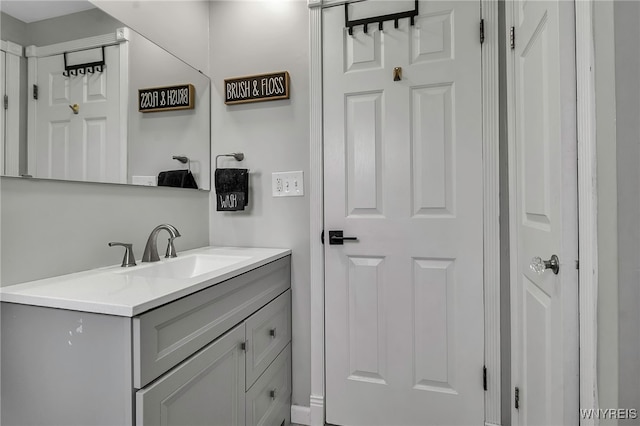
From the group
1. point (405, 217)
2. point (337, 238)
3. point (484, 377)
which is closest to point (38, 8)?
point (337, 238)

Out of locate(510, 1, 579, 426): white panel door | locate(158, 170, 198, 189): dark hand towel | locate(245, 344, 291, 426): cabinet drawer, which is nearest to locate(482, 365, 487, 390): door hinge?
locate(510, 1, 579, 426): white panel door

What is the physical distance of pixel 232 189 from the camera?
69.5 inches

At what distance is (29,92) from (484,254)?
1.84m

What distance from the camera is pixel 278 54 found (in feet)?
5.82

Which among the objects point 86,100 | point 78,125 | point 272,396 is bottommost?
point 272,396

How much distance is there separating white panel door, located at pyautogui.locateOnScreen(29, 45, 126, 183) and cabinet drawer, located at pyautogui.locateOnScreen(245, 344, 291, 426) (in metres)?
1.07

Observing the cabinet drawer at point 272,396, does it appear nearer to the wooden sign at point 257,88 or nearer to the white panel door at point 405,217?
the white panel door at point 405,217

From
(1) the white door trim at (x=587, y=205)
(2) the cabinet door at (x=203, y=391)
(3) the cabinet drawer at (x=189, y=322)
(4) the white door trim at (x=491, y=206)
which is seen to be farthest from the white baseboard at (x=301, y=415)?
(1) the white door trim at (x=587, y=205)

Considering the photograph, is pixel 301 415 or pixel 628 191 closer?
pixel 628 191

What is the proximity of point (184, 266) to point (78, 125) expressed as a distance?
2.30ft

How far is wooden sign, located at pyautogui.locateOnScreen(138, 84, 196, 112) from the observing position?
1.49 meters

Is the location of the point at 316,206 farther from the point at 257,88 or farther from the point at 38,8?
the point at 38,8

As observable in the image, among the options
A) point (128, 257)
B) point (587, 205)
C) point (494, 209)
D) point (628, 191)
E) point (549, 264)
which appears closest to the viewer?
point (628, 191)

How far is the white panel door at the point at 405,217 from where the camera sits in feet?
Result: 4.80
